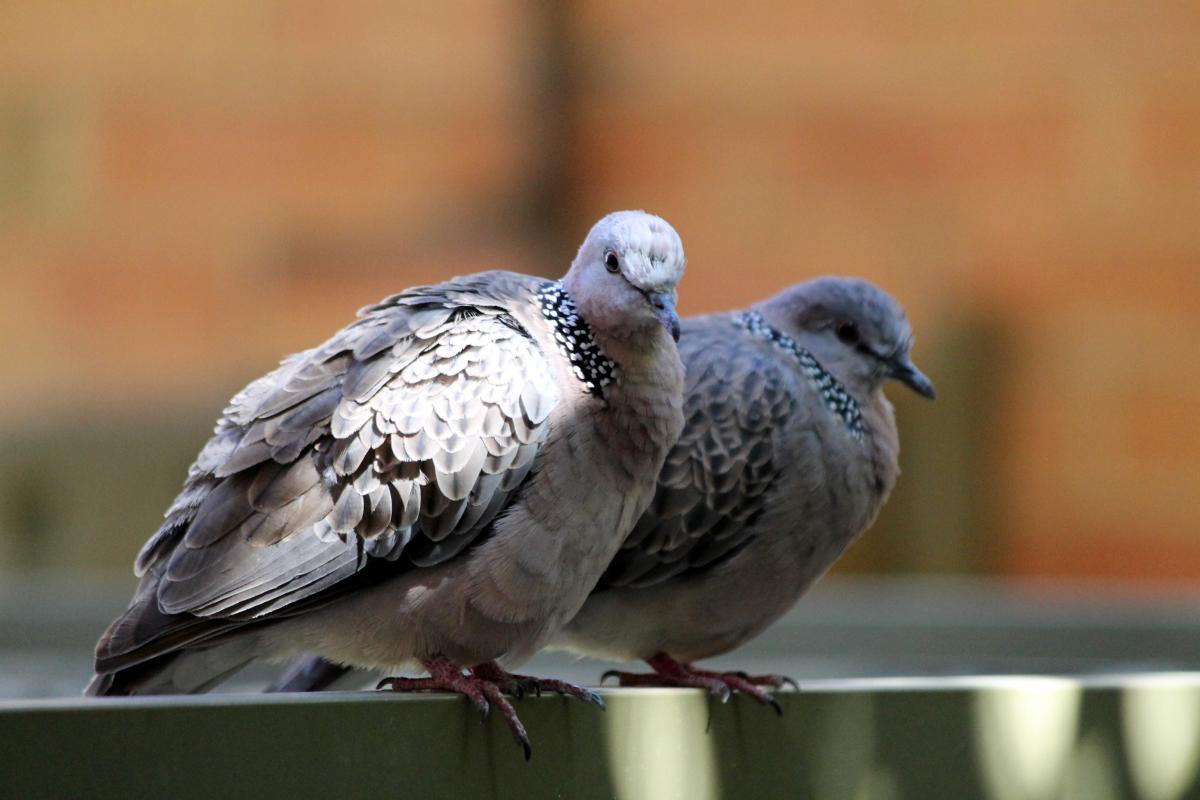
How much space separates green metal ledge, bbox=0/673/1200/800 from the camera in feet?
5.76

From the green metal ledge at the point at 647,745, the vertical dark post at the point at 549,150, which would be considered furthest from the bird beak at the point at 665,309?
the vertical dark post at the point at 549,150

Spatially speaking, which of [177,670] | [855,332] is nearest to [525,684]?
[177,670]

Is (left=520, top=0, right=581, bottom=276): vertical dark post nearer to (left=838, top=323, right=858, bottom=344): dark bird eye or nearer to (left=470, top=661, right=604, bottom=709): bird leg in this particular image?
(left=838, top=323, right=858, bottom=344): dark bird eye

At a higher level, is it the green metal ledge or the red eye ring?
the red eye ring

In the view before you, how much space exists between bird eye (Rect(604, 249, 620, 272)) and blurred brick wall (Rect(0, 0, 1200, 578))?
4.34 meters

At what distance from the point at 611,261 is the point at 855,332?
2.67ft

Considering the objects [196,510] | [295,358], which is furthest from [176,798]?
[295,358]

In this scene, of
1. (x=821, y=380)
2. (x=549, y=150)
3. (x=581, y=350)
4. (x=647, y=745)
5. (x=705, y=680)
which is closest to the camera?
(x=647, y=745)

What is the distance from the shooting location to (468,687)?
2.05 meters

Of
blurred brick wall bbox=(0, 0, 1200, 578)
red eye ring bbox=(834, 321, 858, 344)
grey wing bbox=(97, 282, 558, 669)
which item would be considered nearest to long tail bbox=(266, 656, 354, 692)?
grey wing bbox=(97, 282, 558, 669)

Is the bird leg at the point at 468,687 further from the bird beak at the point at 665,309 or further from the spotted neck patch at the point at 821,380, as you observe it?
the spotted neck patch at the point at 821,380

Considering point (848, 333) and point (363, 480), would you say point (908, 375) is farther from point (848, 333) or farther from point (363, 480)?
point (363, 480)

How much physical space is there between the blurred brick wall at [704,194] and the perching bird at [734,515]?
3781 mm

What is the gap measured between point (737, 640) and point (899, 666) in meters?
1.12
